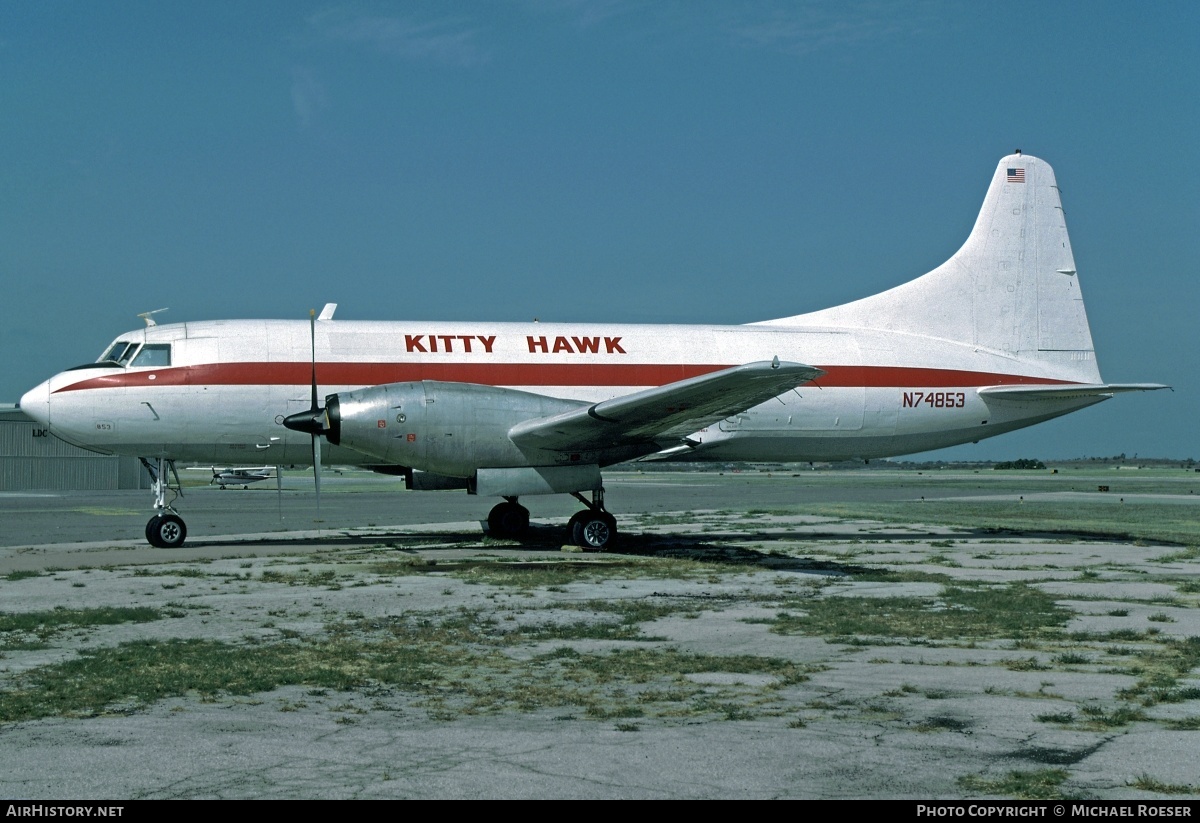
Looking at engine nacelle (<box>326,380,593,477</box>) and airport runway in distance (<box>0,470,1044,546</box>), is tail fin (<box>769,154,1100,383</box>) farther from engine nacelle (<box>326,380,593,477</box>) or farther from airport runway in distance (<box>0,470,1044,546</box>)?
airport runway in distance (<box>0,470,1044,546</box>)

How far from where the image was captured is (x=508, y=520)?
23.9 m

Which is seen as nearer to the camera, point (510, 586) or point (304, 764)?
point (304, 764)

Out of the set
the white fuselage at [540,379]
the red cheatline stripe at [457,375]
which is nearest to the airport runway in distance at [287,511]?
the white fuselage at [540,379]

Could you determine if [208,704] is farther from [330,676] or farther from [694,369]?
[694,369]

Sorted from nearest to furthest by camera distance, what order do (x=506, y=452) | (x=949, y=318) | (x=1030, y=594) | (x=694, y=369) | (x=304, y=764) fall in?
(x=304, y=764) → (x=1030, y=594) → (x=506, y=452) → (x=694, y=369) → (x=949, y=318)

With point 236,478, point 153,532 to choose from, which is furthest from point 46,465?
point 153,532

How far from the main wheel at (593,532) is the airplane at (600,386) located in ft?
0.09

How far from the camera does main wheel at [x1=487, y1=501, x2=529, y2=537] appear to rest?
77.9 ft

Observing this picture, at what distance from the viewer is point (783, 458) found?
24031mm

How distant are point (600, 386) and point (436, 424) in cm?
451

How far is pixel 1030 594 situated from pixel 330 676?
961cm

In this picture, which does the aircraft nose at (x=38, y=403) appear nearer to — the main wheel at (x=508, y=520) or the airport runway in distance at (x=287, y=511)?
the airport runway in distance at (x=287, y=511)

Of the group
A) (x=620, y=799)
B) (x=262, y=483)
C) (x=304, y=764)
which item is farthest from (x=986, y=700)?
(x=262, y=483)

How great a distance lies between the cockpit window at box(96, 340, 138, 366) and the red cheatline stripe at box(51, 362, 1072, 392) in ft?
1.45
